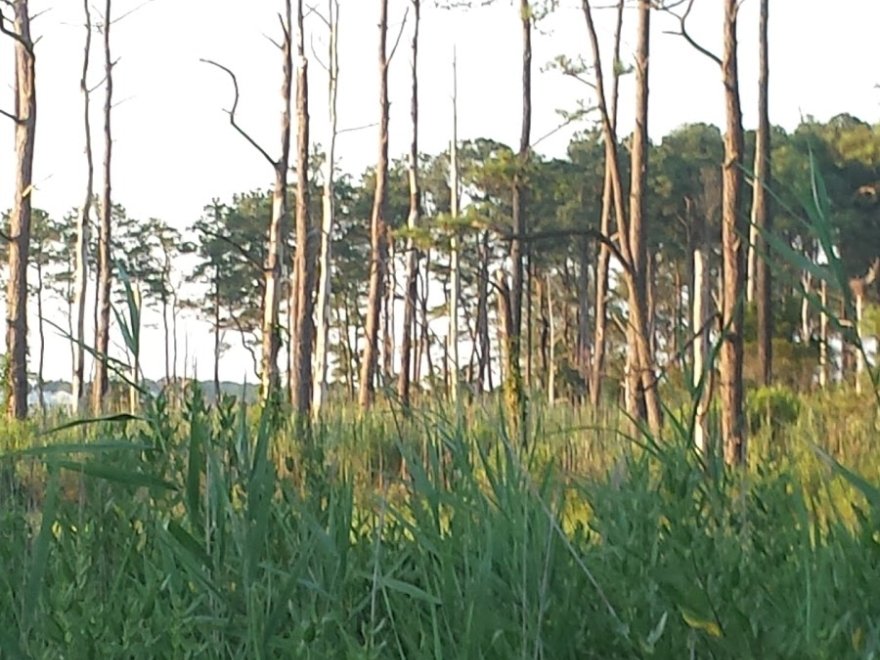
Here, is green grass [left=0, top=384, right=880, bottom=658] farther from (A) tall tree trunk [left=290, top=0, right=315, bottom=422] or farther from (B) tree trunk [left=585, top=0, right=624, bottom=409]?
(B) tree trunk [left=585, top=0, right=624, bottom=409]

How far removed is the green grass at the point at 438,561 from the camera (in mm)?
1358

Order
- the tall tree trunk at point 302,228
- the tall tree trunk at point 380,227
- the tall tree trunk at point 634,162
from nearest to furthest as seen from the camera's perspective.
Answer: the tall tree trunk at point 634,162
the tall tree trunk at point 302,228
the tall tree trunk at point 380,227

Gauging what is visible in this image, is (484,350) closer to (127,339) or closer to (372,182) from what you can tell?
(372,182)

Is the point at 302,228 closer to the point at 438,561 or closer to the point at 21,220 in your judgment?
the point at 21,220

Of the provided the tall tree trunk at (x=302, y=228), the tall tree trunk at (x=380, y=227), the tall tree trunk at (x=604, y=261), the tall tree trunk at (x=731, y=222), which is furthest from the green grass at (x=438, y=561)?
the tall tree trunk at (x=380, y=227)

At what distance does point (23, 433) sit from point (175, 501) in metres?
9.98

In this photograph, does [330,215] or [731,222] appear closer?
[731,222]

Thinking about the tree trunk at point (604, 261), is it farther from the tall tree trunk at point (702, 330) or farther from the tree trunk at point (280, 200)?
the tree trunk at point (280, 200)

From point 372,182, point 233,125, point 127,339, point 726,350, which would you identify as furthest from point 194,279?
point 127,339

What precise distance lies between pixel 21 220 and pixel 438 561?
14.6m

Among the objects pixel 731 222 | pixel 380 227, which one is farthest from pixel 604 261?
pixel 731 222

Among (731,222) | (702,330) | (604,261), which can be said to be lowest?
(702,330)

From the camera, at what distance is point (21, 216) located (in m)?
15.5

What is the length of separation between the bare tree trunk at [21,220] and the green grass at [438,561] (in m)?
→ 13.5
